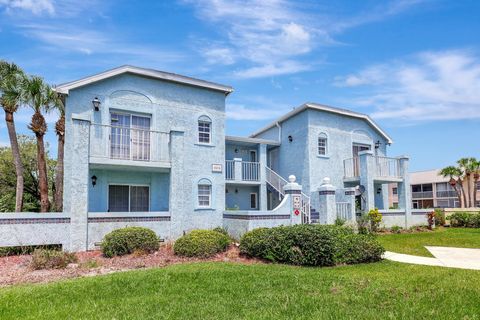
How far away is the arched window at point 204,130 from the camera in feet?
58.2

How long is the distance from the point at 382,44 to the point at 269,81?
451 centimetres

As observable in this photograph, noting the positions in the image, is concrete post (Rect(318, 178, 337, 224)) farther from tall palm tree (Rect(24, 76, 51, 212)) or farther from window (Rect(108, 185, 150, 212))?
tall palm tree (Rect(24, 76, 51, 212))

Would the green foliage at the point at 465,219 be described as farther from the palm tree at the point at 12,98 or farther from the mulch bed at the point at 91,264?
the palm tree at the point at 12,98

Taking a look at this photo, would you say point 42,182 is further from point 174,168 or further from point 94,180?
point 174,168

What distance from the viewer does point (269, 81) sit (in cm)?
1491

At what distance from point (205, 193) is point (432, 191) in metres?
44.3

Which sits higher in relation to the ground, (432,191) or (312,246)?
(432,191)

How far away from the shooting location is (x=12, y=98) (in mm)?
16438

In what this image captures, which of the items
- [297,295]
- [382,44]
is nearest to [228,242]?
[297,295]

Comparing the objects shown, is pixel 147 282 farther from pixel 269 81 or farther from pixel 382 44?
pixel 382 44

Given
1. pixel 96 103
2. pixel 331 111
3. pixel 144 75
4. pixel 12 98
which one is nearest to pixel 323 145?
pixel 331 111

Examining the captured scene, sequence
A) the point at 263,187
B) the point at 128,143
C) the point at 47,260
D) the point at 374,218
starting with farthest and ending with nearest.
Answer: the point at 263,187 → the point at 374,218 → the point at 128,143 → the point at 47,260

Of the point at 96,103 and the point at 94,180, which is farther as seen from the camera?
the point at 94,180

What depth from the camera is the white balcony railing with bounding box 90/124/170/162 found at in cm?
1509
